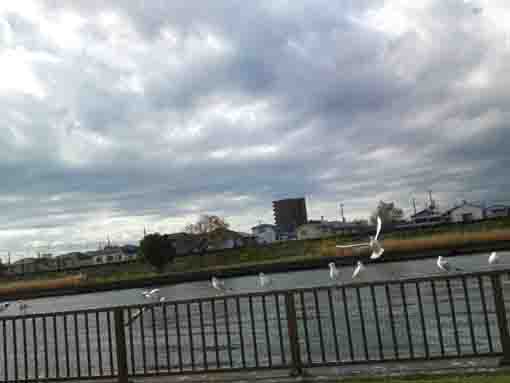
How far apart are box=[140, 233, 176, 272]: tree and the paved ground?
2476 inches

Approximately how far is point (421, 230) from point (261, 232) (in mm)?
88340

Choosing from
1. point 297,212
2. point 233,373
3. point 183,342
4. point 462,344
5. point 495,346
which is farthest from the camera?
point 297,212

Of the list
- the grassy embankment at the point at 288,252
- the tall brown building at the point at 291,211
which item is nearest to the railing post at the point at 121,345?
the grassy embankment at the point at 288,252

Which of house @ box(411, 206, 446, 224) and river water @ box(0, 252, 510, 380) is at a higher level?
house @ box(411, 206, 446, 224)

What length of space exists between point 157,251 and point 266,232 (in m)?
84.8

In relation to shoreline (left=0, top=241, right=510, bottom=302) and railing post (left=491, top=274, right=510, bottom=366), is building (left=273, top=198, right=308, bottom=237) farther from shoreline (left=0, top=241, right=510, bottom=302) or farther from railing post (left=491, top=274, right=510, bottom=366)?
railing post (left=491, top=274, right=510, bottom=366)

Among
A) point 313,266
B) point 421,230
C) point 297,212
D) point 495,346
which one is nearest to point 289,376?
point 495,346

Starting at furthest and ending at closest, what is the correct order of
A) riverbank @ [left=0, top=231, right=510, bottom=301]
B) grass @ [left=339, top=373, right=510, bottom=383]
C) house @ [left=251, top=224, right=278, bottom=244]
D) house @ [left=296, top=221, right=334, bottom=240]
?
house @ [left=251, top=224, right=278, bottom=244], house @ [left=296, top=221, right=334, bottom=240], riverbank @ [left=0, top=231, right=510, bottom=301], grass @ [left=339, top=373, right=510, bottom=383]

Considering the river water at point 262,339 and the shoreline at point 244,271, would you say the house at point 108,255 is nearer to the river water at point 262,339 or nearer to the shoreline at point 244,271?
the shoreline at point 244,271

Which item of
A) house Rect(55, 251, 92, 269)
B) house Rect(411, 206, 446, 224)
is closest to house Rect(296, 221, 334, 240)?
house Rect(411, 206, 446, 224)

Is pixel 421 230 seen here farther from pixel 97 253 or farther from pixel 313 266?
pixel 97 253

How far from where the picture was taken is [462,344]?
32.9 feet

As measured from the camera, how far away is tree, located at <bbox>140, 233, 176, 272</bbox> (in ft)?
228

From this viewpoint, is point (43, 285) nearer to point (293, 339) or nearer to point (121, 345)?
point (121, 345)
